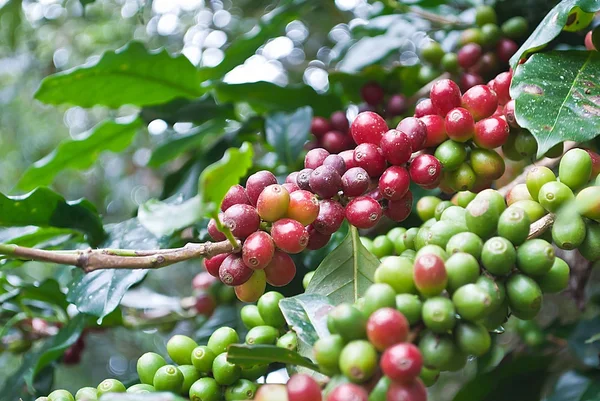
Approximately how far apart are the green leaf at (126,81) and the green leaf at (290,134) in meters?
0.25

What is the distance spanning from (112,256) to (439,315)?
448 millimetres

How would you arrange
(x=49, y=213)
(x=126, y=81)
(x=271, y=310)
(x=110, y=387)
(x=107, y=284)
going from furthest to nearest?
(x=126, y=81) → (x=49, y=213) → (x=107, y=284) → (x=271, y=310) → (x=110, y=387)

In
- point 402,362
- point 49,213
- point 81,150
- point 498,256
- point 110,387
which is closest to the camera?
point 402,362

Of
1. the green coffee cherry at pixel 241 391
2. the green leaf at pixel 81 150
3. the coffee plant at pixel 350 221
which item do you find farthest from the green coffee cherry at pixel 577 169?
the green leaf at pixel 81 150

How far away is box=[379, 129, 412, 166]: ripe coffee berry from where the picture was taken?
3.01ft

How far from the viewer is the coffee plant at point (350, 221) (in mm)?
691

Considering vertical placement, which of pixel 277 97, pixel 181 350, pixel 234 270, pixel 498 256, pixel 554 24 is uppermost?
pixel 554 24

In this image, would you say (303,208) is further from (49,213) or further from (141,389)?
(49,213)

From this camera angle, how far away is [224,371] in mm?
822

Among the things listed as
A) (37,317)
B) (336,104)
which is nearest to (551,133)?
(336,104)

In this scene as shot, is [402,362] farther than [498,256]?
No

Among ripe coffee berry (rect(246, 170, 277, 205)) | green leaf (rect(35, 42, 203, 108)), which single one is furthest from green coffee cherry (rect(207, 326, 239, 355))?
green leaf (rect(35, 42, 203, 108))

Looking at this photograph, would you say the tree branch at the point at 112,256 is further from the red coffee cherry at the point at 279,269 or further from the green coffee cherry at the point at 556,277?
the green coffee cherry at the point at 556,277

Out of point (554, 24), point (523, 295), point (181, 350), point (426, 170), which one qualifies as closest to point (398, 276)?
point (523, 295)
